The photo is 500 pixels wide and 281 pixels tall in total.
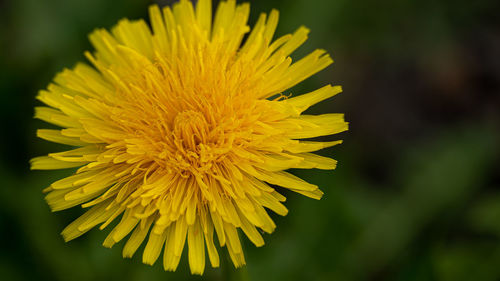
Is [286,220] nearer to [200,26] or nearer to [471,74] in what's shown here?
[200,26]

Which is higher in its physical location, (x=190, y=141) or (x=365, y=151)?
(x=190, y=141)

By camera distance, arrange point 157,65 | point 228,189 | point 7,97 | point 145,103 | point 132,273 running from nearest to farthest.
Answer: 1. point 228,189
2. point 145,103
3. point 157,65
4. point 132,273
5. point 7,97

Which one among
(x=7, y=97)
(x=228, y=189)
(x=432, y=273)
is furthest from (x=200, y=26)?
(x=7, y=97)

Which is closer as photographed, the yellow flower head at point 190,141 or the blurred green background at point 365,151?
the yellow flower head at point 190,141

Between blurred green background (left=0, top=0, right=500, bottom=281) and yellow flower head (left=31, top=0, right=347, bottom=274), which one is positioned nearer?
yellow flower head (left=31, top=0, right=347, bottom=274)
